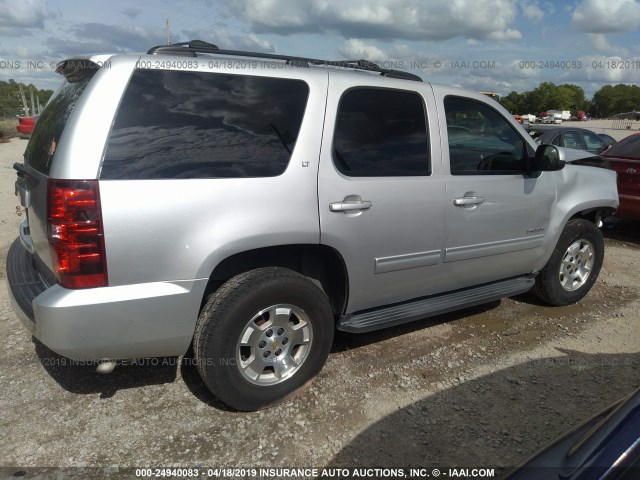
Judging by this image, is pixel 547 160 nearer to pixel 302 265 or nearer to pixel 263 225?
pixel 302 265

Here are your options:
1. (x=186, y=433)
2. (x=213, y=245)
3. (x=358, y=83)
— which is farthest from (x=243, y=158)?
(x=186, y=433)

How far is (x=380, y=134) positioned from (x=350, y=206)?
1.92ft

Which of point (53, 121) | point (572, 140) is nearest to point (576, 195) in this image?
point (53, 121)

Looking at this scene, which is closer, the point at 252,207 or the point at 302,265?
the point at 252,207

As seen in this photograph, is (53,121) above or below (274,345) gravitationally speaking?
above

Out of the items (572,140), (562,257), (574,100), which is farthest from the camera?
(574,100)

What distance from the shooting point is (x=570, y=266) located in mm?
4699

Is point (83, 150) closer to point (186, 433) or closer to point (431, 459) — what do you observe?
point (186, 433)

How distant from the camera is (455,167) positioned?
3.58 m

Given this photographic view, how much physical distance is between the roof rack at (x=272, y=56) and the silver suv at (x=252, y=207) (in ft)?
0.07

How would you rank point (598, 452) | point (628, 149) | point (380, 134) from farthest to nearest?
point (628, 149)
point (380, 134)
point (598, 452)

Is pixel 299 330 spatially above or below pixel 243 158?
below

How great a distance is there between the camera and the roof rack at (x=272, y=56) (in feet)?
9.36

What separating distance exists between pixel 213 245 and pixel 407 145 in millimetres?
1534
